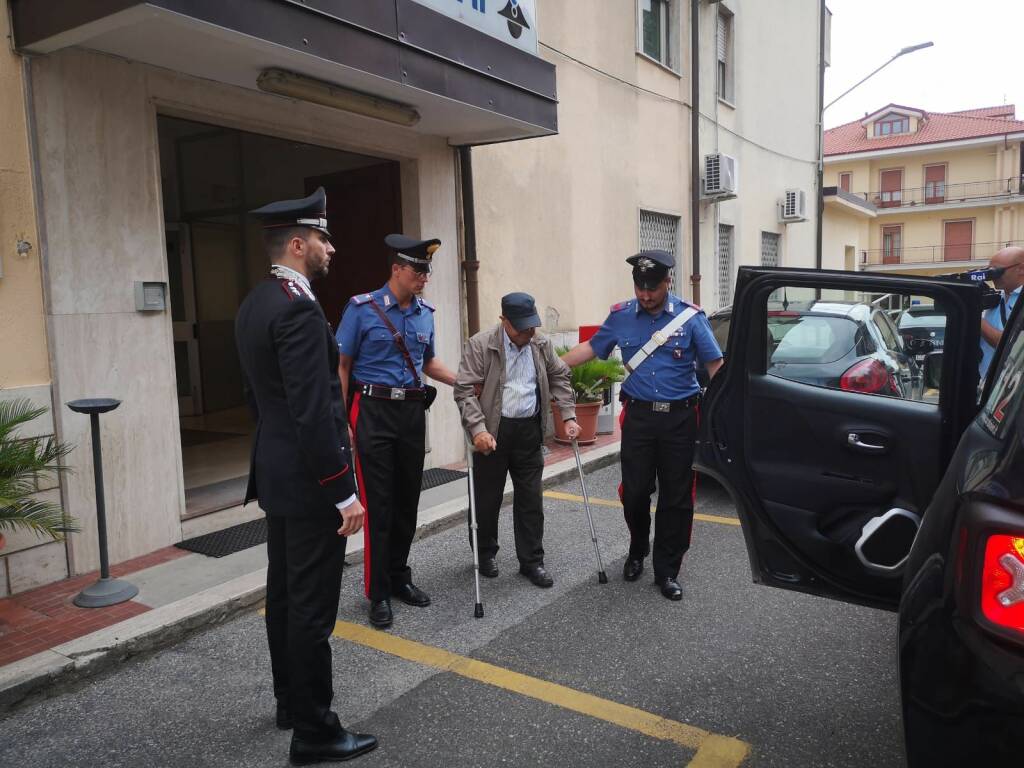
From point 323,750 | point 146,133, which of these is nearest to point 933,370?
point 323,750

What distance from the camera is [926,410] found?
2963 mm

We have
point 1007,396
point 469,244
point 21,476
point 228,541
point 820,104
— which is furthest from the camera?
point 820,104

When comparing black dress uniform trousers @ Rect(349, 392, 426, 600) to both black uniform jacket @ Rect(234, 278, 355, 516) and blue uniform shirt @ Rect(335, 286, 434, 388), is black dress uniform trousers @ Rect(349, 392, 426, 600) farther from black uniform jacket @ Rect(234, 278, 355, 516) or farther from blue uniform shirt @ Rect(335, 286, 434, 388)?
black uniform jacket @ Rect(234, 278, 355, 516)

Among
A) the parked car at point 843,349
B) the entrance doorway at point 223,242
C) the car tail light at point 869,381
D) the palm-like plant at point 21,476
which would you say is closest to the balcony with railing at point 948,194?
the entrance doorway at point 223,242

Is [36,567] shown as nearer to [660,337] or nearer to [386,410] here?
[386,410]

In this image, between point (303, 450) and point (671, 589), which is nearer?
point (303, 450)

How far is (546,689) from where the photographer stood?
3.30 meters

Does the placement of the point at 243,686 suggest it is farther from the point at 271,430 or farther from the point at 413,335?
the point at 413,335

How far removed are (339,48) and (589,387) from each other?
14.0ft

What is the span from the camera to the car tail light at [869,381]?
319cm

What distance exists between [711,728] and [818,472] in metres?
1.07

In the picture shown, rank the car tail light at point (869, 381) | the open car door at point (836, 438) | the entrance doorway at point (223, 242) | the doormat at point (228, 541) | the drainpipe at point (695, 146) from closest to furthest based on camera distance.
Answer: the open car door at point (836, 438), the car tail light at point (869, 381), the doormat at point (228, 541), the entrance doorway at point (223, 242), the drainpipe at point (695, 146)

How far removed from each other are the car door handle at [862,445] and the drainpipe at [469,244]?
16.4 ft

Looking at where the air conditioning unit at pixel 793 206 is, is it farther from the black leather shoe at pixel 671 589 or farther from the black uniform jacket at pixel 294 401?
the black uniform jacket at pixel 294 401
